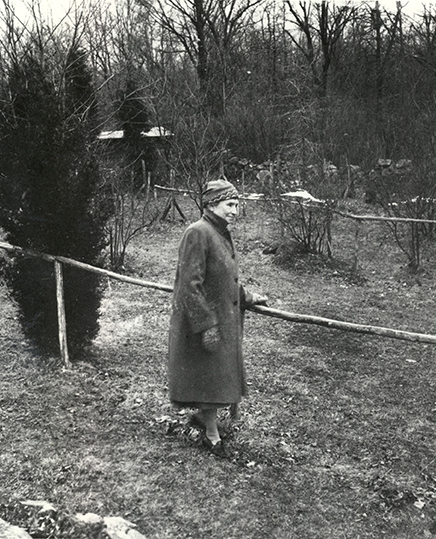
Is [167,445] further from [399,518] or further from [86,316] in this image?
Result: [86,316]

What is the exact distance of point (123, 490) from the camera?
3.54 metres

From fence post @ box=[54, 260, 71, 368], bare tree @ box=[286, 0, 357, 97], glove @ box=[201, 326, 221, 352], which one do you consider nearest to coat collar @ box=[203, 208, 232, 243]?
glove @ box=[201, 326, 221, 352]

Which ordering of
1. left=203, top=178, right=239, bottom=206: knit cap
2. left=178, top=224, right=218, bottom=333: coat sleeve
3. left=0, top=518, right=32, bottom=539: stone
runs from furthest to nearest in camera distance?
left=203, top=178, right=239, bottom=206: knit cap → left=178, top=224, right=218, bottom=333: coat sleeve → left=0, top=518, right=32, bottom=539: stone

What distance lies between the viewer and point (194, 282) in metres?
3.60

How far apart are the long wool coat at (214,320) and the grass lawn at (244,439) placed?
0.52 metres

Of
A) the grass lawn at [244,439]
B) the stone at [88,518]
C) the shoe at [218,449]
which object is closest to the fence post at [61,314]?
the grass lawn at [244,439]

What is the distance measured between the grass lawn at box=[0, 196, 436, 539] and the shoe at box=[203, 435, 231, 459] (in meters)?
0.07

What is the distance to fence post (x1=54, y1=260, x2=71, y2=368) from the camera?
16.9 feet

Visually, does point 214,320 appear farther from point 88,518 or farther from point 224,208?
point 88,518

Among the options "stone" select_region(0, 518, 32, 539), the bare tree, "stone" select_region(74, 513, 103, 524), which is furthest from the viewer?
the bare tree

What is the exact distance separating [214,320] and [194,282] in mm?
267

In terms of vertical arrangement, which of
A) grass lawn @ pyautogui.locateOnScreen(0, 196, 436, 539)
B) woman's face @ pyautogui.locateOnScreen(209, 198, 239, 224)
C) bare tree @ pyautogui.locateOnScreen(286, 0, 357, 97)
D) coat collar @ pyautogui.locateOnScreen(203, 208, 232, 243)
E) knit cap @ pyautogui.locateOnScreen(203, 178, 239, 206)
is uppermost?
bare tree @ pyautogui.locateOnScreen(286, 0, 357, 97)

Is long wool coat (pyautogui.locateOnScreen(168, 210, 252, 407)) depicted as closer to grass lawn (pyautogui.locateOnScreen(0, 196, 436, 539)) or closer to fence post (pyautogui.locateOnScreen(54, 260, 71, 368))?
grass lawn (pyautogui.locateOnScreen(0, 196, 436, 539))

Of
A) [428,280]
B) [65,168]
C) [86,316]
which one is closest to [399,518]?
[86,316]
